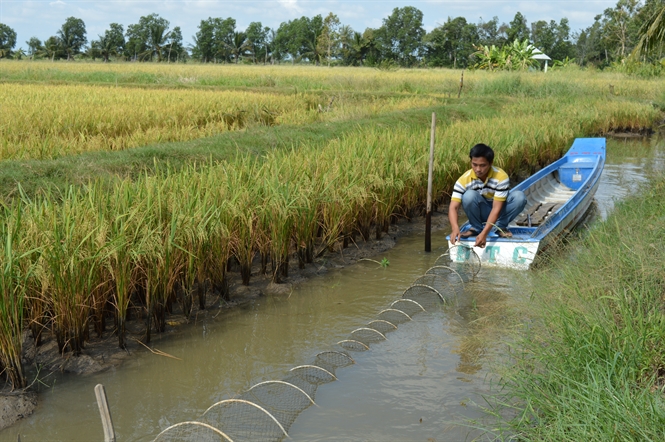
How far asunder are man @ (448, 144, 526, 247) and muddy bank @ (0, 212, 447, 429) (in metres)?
1.18

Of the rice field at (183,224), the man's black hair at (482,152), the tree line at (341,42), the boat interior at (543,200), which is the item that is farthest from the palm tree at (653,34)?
the tree line at (341,42)

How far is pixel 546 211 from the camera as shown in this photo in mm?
8164

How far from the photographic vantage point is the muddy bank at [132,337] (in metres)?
3.90

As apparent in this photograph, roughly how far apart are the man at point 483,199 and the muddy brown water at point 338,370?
0.50 meters

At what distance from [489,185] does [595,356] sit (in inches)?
133

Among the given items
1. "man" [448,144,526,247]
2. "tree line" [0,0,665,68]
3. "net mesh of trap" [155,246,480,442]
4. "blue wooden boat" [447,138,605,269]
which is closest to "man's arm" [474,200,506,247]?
"man" [448,144,526,247]

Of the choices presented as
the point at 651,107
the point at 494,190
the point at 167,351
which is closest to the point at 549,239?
the point at 494,190

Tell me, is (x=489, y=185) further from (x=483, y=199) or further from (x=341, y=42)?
(x=341, y=42)

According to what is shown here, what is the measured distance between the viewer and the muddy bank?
12.8 ft

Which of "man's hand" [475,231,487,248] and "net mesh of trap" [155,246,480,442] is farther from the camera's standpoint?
"man's hand" [475,231,487,248]

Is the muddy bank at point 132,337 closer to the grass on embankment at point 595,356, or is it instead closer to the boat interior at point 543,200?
the boat interior at point 543,200

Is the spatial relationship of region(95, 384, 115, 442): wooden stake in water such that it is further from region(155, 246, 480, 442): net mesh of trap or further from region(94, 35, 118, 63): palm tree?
region(94, 35, 118, 63): palm tree

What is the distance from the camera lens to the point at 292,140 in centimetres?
1070

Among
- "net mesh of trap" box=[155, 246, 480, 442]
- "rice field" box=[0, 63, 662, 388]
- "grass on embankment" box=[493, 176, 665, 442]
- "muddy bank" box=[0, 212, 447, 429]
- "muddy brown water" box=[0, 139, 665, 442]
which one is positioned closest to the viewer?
"grass on embankment" box=[493, 176, 665, 442]
